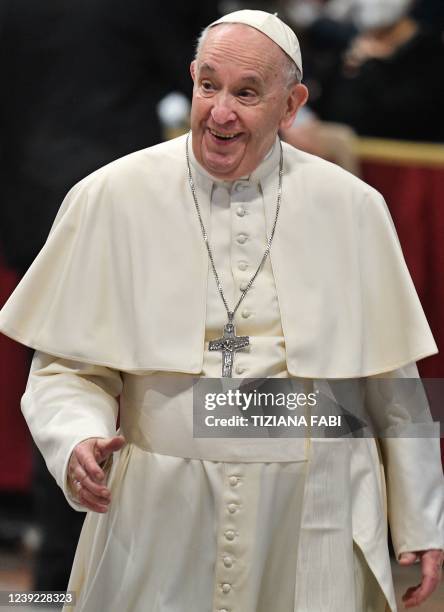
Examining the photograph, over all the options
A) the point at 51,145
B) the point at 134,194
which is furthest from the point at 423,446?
the point at 51,145

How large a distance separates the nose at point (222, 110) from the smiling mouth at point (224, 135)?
4cm

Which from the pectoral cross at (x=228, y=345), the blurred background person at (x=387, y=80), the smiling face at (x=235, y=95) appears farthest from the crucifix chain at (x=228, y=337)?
the blurred background person at (x=387, y=80)

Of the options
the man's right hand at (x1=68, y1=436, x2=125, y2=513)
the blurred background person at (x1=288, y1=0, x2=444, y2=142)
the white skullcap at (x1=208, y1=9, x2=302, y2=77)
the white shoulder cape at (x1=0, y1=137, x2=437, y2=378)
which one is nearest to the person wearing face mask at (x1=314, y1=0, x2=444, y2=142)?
the blurred background person at (x1=288, y1=0, x2=444, y2=142)

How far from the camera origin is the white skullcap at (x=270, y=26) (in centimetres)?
305

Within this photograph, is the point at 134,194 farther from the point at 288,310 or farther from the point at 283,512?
the point at 283,512

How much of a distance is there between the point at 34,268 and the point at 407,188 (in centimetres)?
274

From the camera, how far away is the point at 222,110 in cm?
298

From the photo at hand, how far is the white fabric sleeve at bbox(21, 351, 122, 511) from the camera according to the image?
296cm

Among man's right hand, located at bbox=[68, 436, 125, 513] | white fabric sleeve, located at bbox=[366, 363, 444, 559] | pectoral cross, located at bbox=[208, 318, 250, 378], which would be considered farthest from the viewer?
white fabric sleeve, located at bbox=[366, 363, 444, 559]

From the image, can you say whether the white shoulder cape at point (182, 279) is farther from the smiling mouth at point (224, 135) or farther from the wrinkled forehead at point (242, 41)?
the wrinkled forehead at point (242, 41)

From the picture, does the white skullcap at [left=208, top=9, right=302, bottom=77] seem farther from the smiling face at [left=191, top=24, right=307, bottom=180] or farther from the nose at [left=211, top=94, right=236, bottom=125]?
the nose at [left=211, top=94, right=236, bottom=125]

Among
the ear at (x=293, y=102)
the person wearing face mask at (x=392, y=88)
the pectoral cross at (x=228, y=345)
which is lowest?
the pectoral cross at (x=228, y=345)

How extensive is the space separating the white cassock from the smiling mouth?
0.52 ft

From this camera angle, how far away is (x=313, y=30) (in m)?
7.26
